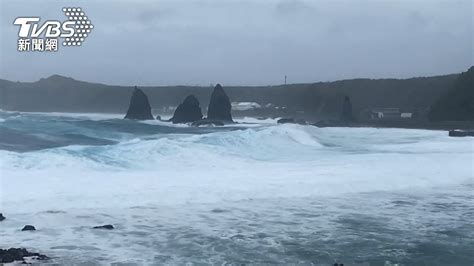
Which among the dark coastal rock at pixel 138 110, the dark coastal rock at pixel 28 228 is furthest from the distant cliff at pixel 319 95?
the dark coastal rock at pixel 28 228

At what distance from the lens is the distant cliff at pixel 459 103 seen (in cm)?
5478

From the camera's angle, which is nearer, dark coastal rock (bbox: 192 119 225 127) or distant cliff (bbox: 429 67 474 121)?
dark coastal rock (bbox: 192 119 225 127)

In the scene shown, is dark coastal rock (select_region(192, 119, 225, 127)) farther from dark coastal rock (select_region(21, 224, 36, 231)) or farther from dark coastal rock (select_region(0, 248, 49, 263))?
dark coastal rock (select_region(0, 248, 49, 263))

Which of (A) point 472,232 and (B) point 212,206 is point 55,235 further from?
(A) point 472,232

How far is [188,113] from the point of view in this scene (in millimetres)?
55625

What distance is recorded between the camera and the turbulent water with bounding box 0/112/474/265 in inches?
316

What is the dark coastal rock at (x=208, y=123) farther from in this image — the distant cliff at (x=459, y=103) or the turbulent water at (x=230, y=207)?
the turbulent water at (x=230, y=207)

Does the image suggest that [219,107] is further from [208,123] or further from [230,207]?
[230,207]

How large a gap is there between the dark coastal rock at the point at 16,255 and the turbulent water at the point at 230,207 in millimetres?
193

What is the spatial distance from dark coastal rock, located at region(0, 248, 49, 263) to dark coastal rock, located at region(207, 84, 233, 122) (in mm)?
49558

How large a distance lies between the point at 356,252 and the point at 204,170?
29.6ft

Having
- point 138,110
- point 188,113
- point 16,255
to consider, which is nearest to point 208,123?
point 188,113

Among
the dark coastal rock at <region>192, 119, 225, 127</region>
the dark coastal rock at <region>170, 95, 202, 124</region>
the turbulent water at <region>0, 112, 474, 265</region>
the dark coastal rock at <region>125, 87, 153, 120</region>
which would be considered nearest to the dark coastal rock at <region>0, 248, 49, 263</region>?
the turbulent water at <region>0, 112, 474, 265</region>

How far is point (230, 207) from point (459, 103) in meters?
48.5
